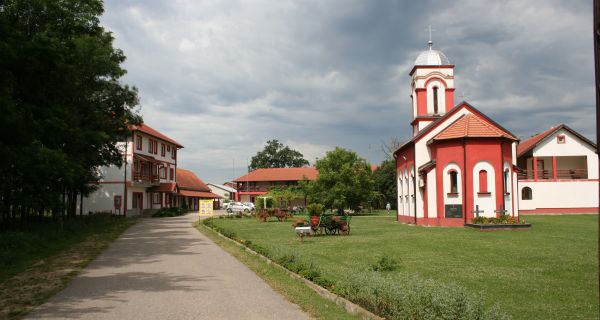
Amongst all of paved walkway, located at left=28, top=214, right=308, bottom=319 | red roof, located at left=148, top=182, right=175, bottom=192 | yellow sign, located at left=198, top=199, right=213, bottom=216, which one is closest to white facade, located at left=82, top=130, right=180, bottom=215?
red roof, located at left=148, top=182, right=175, bottom=192

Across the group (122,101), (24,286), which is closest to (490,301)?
(24,286)

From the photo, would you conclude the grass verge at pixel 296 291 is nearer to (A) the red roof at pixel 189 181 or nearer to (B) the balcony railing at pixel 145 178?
(B) the balcony railing at pixel 145 178

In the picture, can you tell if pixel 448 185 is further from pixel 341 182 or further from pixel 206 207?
pixel 341 182

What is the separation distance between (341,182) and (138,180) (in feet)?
71.1

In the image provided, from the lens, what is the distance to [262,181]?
83.8 m

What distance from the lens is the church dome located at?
35562 mm

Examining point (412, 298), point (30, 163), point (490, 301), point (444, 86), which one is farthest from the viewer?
point (444, 86)

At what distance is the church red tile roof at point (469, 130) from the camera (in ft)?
90.1

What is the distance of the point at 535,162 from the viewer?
44.5m

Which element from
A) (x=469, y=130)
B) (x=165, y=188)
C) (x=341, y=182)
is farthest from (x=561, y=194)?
(x=165, y=188)

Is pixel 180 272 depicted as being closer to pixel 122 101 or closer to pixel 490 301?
pixel 490 301

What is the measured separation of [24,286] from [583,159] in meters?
48.4

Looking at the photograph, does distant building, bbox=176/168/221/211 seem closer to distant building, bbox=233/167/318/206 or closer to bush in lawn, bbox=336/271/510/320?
distant building, bbox=233/167/318/206

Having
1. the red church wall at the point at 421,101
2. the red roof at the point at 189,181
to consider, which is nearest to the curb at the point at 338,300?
the red church wall at the point at 421,101
